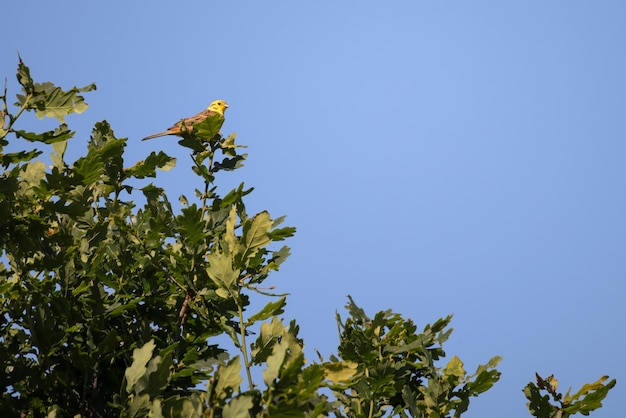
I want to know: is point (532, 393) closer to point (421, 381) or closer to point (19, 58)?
point (421, 381)

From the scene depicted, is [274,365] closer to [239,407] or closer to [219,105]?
[239,407]

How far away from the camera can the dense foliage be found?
3785 millimetres

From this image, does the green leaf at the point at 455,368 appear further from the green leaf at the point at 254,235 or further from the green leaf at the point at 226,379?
the green leaf at the point at 226,379

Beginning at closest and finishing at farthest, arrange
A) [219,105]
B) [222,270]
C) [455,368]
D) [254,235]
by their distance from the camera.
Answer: [222,270], [254,235], [455,368], [219,105]

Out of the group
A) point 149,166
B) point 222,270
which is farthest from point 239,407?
point 149,166

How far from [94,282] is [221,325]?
802 mm

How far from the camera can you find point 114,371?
13.9 feet

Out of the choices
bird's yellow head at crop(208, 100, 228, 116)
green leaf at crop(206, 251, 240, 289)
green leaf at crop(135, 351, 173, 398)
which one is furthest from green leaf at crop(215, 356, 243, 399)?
bird's yellow head at crop(208, 100, 228, 116)

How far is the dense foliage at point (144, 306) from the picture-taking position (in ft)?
12.4

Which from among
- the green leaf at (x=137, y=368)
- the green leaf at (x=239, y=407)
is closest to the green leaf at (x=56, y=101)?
the green leaf at (x=137, y=368)

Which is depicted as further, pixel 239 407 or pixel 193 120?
pixel 193 120

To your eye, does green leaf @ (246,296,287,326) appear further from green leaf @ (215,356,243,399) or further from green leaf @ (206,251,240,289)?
green leaf @ (215,356,243,399)

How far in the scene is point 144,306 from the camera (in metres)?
4.39

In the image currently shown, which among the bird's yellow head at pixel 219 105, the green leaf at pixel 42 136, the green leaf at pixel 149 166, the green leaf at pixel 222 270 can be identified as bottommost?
the green leaf at pixel 222 270
